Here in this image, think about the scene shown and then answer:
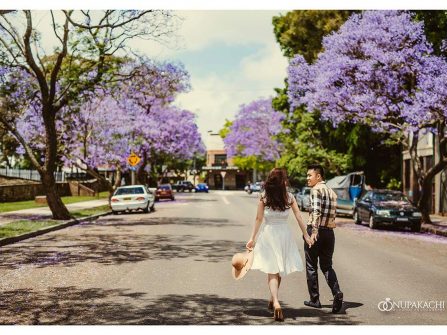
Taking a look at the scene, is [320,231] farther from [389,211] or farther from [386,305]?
[389,211]

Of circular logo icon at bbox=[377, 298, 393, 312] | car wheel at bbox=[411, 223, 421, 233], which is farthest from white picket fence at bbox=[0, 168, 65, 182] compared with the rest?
circular logo icon at bbox=[377, 298, 393, 312]

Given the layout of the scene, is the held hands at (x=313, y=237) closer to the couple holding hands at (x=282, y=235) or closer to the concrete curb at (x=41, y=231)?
the couple holding hands at (x=282, y=235)

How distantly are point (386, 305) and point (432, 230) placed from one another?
1320 centimetres

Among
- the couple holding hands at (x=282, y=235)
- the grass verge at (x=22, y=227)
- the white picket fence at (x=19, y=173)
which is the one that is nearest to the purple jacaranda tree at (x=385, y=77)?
the grass verge at (x=22, y=227)

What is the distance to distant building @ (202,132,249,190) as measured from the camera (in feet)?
281

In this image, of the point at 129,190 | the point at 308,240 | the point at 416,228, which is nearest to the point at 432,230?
the point at 416,228

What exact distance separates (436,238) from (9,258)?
38.4 feet

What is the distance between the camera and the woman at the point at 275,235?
279 inches

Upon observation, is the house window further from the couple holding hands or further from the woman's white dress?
the woman's white dress

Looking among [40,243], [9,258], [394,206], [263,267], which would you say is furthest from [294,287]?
[394,206]

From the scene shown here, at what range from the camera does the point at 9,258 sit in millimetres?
12562

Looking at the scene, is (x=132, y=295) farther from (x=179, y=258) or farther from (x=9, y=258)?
(x=9, y=258)
